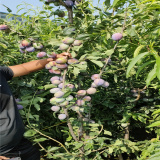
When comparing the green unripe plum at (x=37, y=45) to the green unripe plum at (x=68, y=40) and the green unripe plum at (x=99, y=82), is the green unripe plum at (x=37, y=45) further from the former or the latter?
the green unripe plum at (x=99, y=82)

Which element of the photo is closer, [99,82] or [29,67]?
[99,82]

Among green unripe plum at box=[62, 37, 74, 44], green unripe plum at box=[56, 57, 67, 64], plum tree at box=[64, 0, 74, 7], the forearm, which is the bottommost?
the forearm

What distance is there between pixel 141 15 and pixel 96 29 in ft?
0.79

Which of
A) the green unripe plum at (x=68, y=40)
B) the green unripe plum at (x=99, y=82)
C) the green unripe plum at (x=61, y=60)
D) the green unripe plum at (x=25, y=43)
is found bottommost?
the green unripe plum at (x=99, y=82)

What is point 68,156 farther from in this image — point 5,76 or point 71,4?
point 71,4

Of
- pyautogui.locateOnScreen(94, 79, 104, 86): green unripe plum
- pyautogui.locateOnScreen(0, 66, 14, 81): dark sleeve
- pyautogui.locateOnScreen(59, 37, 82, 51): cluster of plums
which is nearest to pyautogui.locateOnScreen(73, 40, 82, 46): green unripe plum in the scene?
pyautogui.locateOnScreen(59, 37, 82, 51): cluster of plums

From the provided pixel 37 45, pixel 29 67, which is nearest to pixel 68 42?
pixel 37 45

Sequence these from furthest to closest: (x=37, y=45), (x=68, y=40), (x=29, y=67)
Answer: (x=29, y=67) → (x=37, y=45) → (x=68, y=40)

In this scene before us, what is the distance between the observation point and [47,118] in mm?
1881

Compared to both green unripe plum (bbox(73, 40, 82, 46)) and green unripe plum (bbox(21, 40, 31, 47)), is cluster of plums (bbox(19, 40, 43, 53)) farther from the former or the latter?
green unripe plum (bbox(73, 40, 82, 46))

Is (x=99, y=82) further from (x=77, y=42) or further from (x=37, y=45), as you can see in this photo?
(x=37, y=45)

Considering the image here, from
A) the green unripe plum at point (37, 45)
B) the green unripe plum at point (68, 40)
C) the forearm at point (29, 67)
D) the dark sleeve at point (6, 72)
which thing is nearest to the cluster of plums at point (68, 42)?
the green unripe plum at point (68, 40)

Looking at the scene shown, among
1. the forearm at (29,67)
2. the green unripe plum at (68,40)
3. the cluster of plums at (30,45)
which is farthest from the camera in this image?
the forearm at (29,67)

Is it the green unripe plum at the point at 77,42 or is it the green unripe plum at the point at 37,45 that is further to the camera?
the green unripe plum at the point at 37,45
